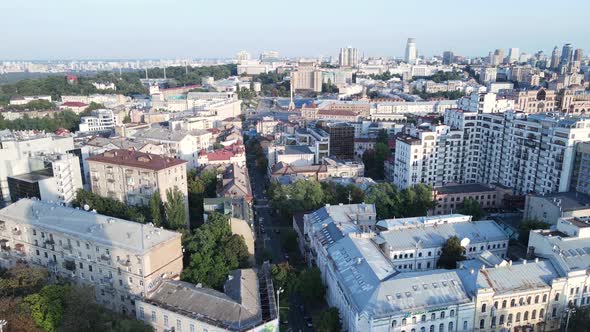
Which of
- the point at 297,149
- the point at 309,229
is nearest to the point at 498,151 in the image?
the point at 297,149

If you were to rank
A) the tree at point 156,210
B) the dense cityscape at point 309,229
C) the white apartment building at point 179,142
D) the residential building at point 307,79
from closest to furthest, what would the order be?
the dense cityscape at point 309,229
the tree at point 156,210
the white apartment building at point 179,142
the residential building at point 307,79

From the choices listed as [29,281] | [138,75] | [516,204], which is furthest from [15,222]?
[138,75]

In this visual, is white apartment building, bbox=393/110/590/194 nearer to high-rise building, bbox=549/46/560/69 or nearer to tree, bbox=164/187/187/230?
tree, bbox=164/187/187/230

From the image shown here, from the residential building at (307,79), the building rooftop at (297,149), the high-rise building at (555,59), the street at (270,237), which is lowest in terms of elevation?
the street at (270,237)

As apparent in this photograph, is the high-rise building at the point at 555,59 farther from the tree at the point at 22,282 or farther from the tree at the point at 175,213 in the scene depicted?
the tree at the point at 22,282

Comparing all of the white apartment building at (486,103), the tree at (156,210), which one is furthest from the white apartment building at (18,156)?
the white apartment building at (486,103)

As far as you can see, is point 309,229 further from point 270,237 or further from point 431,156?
point 431,156
